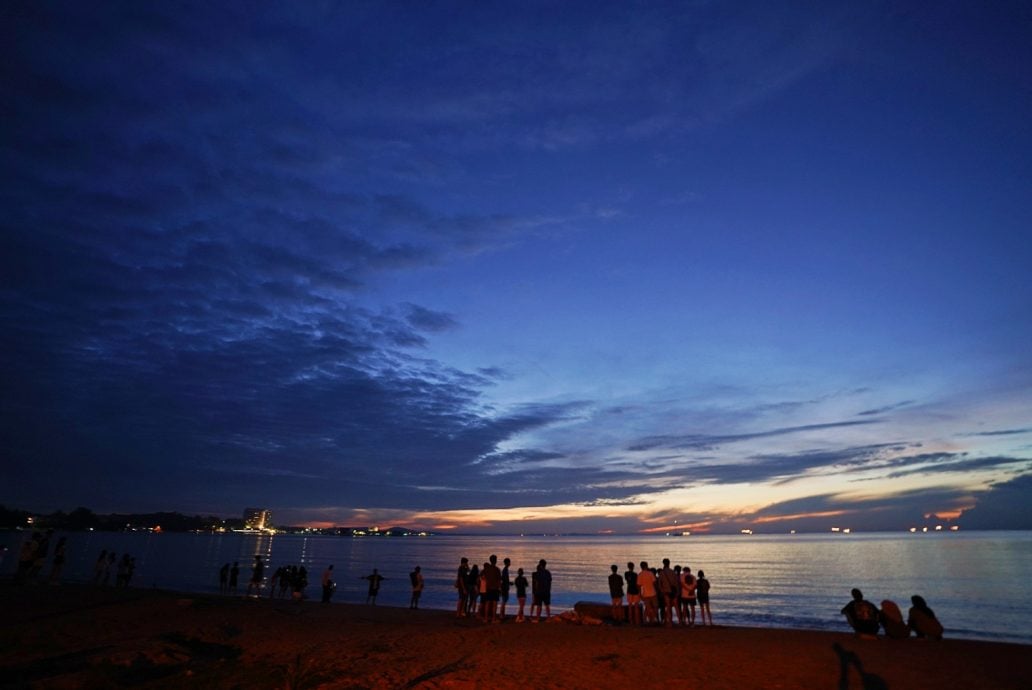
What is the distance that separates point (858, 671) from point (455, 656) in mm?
9537

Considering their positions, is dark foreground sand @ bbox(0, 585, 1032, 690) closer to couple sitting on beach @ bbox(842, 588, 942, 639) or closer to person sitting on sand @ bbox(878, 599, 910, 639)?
couple sitting on beach @ bbox(842, 588, 942, 639)

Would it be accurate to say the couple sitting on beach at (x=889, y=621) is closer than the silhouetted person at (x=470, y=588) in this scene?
Yes

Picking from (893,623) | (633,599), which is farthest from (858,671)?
(633,599)

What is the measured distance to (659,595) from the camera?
62.4 ft

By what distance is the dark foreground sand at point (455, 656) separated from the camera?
11727mm

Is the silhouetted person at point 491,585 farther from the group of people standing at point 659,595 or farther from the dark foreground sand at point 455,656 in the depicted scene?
the group of people standing at point 659,595

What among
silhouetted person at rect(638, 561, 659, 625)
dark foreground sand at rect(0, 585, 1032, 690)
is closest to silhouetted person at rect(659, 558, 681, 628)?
silhouetted person at rect(638, 561, 659, 625)

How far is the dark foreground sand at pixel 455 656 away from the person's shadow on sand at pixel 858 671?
25 millimetres

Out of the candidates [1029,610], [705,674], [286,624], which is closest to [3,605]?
[286,624]

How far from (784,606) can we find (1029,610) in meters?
13.4

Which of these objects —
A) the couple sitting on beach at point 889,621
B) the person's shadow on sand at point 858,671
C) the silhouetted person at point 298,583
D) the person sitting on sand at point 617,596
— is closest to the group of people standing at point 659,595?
the person sitting on sand at point 617,596

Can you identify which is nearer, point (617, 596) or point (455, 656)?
point (455, 656)

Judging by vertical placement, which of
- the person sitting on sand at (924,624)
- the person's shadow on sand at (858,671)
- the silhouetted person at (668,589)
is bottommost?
the person's shadow on sand at (858,671)

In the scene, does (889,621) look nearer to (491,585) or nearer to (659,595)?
(659,595)
